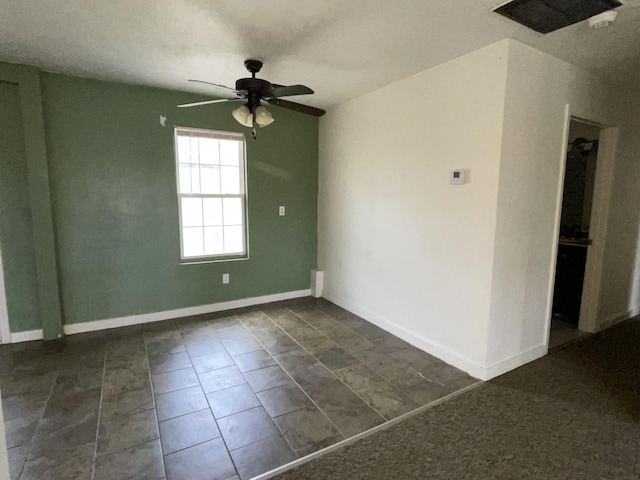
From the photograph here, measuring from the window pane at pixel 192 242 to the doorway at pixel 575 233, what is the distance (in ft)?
12.7

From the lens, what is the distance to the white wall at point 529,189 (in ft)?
7.91

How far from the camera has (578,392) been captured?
2.38 meters

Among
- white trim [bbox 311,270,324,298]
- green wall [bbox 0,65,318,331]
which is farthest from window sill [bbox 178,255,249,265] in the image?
white trim [bbox 311,270,324,298]

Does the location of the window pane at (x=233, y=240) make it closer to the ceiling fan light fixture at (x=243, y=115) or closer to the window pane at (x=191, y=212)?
the window pane at (x=191, y=212)

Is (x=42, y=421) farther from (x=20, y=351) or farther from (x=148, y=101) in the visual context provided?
(x=148, y=101)

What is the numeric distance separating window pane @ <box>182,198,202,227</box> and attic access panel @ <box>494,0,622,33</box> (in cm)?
327

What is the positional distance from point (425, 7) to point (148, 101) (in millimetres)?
2830

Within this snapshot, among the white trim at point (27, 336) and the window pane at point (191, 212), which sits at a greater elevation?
the window pane at point (191, 212)

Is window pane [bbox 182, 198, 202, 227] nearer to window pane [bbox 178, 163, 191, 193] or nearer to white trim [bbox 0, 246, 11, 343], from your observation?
window pane [bbox 178, 163, 191, 193]

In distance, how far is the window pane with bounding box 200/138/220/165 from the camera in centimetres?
383

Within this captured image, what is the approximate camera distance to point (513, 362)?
2707 millimetres

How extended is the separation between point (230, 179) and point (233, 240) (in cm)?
75

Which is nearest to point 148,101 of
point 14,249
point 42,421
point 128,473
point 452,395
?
point 14,249

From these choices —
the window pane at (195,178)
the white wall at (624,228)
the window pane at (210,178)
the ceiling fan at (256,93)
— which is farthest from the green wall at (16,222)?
the white wall at (624,228)
